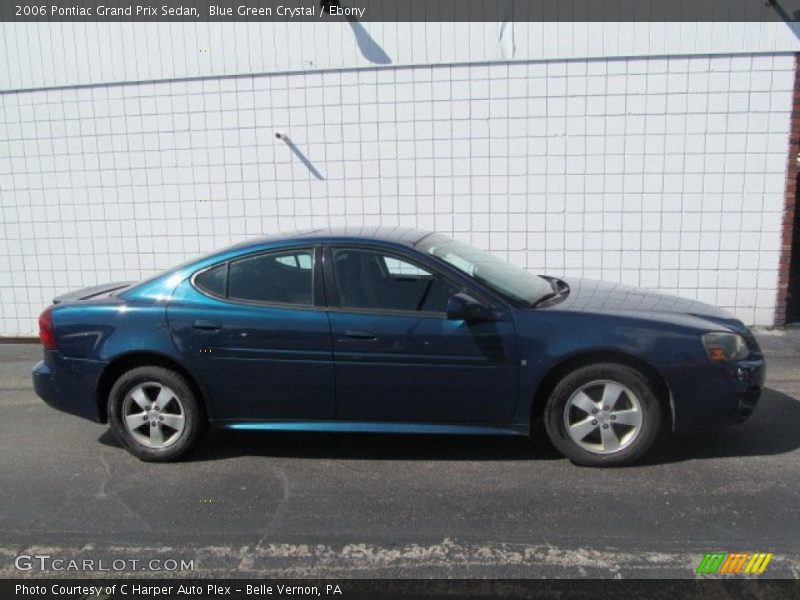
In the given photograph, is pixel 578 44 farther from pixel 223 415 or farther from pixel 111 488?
pixel 111 488

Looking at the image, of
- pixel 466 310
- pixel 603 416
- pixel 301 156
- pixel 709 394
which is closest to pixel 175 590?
pixel 466 310

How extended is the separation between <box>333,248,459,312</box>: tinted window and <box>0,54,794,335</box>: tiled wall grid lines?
11.3 ft

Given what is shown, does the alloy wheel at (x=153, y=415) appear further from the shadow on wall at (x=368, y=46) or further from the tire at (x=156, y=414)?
the shadow on wall at (x=368, y=46)

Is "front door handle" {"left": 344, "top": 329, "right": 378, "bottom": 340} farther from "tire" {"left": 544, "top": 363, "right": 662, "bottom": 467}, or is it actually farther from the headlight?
the headlight

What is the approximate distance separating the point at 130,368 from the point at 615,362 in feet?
9.98

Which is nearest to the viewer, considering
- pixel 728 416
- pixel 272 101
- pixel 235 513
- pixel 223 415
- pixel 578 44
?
pixel 235 513

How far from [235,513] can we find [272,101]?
5210mm

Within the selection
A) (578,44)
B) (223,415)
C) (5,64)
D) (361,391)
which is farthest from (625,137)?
(5,64)

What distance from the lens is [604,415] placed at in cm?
395

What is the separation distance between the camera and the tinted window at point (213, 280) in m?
4.27

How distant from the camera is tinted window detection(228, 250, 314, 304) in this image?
421 cm

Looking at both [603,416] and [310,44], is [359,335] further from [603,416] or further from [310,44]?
[310,44]

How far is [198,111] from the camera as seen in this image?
7711mm
